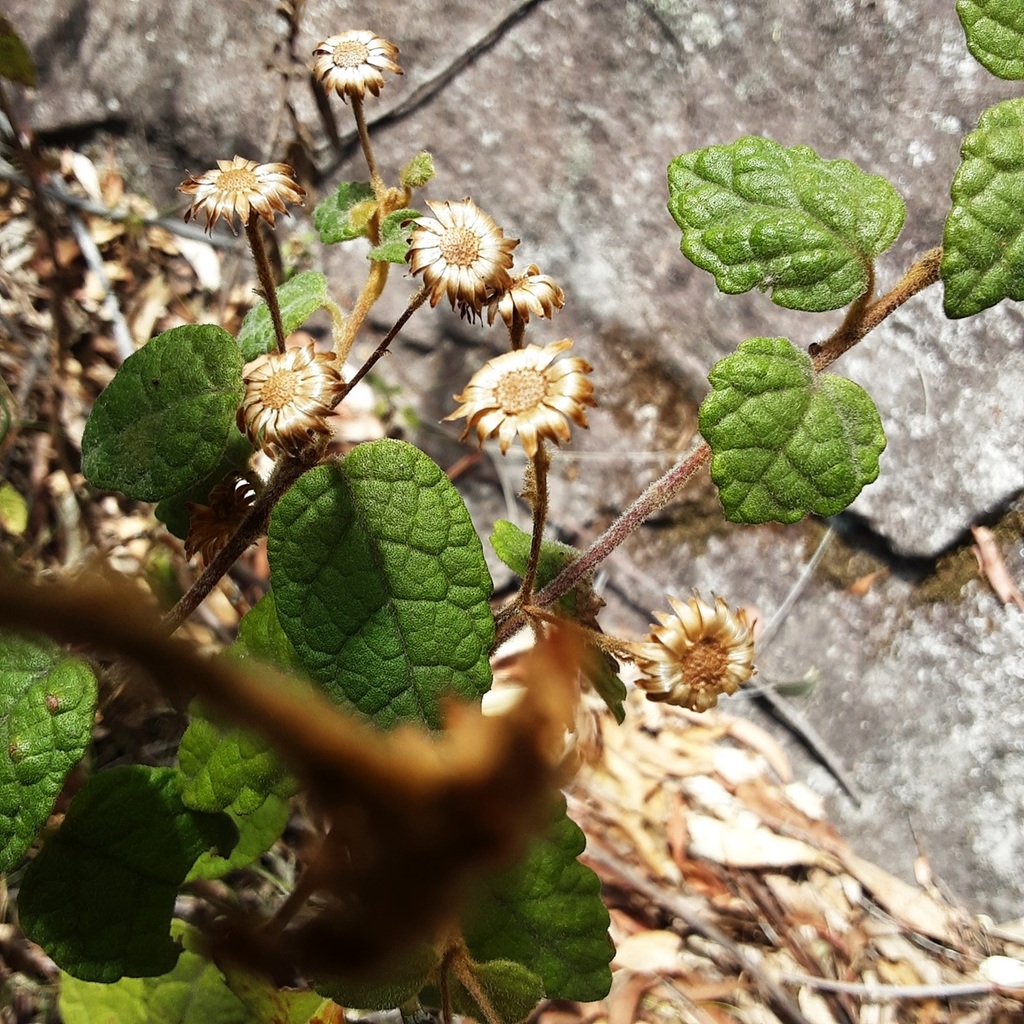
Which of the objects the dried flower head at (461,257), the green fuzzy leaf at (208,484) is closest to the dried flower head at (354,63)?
the dried flower head at (461,257)

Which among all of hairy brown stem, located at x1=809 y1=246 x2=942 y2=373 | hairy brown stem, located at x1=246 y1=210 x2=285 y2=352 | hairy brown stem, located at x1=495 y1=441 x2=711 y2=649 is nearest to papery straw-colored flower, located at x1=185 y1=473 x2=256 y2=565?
hairy brown stem, located at x1=246 y1=210 x2=285 y2=352

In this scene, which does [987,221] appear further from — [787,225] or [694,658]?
[694,658]

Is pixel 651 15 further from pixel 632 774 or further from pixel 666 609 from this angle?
pixel 632 774

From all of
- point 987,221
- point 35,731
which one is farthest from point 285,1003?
point 987,221

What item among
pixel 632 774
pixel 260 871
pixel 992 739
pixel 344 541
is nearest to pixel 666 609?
pixel 632 774

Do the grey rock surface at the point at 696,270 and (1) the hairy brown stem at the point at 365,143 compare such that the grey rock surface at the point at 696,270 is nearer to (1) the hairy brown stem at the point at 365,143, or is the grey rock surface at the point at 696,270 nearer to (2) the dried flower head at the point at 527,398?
(1) the hairy brown stem at the point at 365,143
